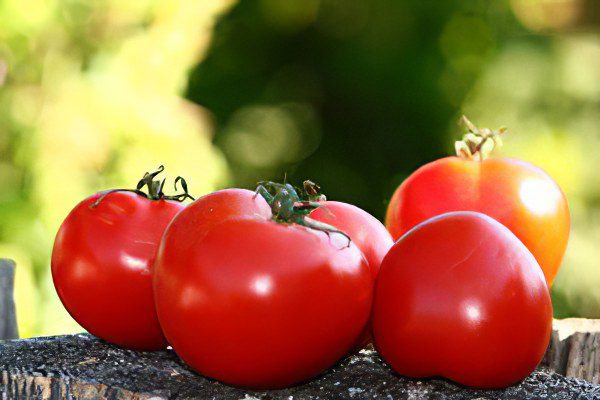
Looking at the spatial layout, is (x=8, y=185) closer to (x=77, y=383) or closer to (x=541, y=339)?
(x=77, y=383)

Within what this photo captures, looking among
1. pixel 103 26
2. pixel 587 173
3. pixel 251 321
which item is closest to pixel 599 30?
pixel 587 173

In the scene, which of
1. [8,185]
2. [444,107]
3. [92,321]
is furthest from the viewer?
[444,107]

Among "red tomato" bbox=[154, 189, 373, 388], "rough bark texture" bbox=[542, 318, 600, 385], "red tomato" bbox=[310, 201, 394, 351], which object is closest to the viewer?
"red tomato" bbox=[154, 189, 373, 388]

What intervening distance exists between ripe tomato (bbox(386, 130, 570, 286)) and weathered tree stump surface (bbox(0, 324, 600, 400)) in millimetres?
369

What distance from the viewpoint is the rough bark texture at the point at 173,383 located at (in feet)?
3.15

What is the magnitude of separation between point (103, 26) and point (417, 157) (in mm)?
955

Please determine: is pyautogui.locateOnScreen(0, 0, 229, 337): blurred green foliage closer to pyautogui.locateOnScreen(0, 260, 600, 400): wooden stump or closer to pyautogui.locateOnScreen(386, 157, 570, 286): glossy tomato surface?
pyautogui.locateOnScreen(386, 157, 570, 286): glossy tomato surface

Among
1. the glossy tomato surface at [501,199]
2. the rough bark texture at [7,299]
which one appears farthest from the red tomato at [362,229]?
the rough bark texture at [7,299]

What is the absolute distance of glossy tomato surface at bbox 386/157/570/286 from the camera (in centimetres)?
138

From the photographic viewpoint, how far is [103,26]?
2.34 meters

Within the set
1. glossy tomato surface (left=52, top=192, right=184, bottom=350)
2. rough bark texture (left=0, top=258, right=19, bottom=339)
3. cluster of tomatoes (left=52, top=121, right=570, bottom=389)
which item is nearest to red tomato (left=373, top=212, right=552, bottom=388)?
cluster of tomatoes (left=52, top=121, right=570, bottom=389)

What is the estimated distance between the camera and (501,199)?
138 cm

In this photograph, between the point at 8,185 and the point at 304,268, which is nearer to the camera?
the point at 304,268

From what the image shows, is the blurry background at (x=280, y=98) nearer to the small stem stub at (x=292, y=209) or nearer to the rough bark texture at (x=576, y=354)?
the rough bark texture at (x=576, y=354)
